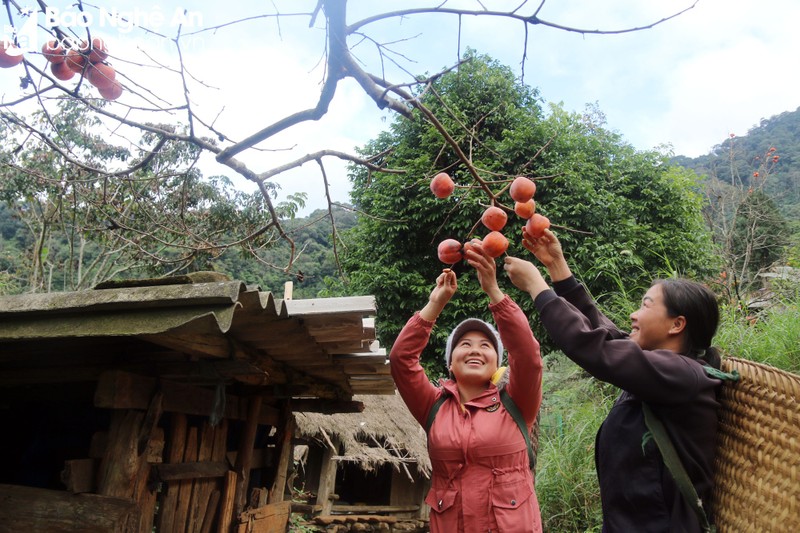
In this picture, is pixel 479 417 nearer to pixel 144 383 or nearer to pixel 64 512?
pixel 144 383

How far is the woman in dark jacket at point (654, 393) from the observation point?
4.85ft

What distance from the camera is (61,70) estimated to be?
239 cm

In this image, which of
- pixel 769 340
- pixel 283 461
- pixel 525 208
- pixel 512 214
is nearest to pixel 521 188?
pixel 525 208

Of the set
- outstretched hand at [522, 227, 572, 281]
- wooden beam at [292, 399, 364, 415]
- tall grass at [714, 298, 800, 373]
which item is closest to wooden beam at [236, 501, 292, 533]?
wooden beam at [292, 399, 364, 415]

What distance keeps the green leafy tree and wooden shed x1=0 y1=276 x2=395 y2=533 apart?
498cm

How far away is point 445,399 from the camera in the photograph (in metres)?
2.23

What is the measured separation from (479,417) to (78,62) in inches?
80.8

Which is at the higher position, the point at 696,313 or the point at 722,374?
the point at 696,313

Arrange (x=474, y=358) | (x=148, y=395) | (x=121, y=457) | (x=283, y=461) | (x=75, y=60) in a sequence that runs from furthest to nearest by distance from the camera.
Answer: (x=283, y=461)
(x=148, y=395)
(x=121, y=457)
(x=75, y=60)
(x=474, y=358)

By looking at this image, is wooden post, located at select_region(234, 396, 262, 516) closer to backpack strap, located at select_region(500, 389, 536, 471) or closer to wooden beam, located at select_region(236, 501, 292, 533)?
wooden beam, located at select_region(236, 501, 292, 533)

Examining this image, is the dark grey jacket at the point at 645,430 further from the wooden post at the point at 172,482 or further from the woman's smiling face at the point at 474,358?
the wooden post at the point at 172,482

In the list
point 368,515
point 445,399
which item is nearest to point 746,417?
point 445,399

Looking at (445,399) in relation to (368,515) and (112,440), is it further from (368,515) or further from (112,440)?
(368,515)

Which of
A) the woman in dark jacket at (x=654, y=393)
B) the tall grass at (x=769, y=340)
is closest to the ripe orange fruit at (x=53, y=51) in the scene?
the woman in dark jacket at (x=654, y=393)
